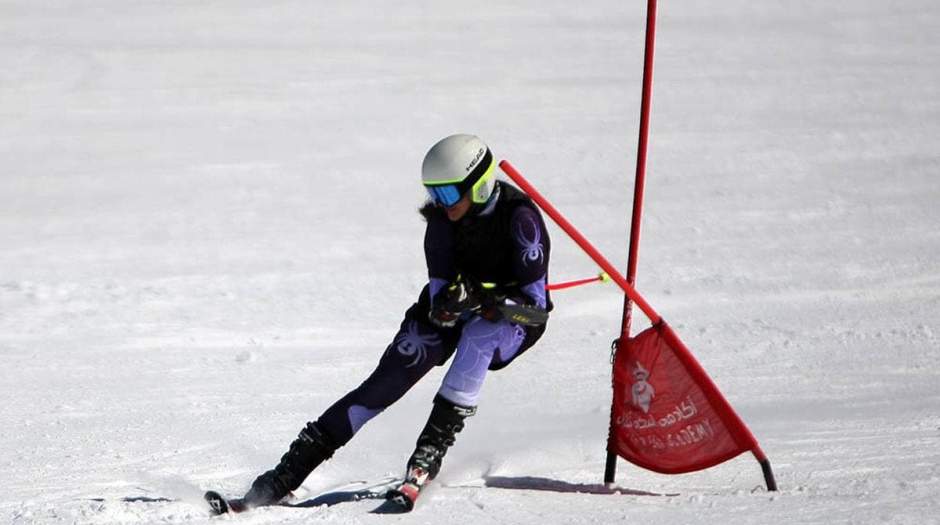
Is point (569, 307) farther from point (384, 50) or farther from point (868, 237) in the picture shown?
point (384, 50)

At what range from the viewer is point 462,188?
16.6ft

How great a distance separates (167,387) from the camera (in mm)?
7848

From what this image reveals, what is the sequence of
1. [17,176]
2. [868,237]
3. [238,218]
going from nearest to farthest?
[868,237] < [238,218] < [17,176]

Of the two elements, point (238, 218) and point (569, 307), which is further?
point (238, 218)

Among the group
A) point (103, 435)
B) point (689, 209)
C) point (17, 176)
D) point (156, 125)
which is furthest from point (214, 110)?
point (103, 435)

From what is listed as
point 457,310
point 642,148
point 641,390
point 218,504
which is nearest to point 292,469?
point 218,504

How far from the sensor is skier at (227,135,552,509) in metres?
5.07

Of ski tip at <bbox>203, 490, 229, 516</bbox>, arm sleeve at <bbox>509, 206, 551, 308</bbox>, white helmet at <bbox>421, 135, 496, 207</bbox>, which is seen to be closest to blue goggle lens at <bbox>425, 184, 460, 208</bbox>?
white helmet at <bbox>421, 135, 496, 207</bbox>

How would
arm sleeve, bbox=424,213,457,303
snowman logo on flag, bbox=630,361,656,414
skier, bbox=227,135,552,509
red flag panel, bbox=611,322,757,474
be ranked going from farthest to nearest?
snowman logo on flag, bbox=630,361,656,414 → red flag panel, bbox=611,322,757,474 → arm sleeve, bbox=424,213,457,303 → skier, bbox=227,135,552,509

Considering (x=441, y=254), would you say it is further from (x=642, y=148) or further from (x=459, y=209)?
(x=642, y=148)

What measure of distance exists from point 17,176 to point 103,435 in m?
7.99

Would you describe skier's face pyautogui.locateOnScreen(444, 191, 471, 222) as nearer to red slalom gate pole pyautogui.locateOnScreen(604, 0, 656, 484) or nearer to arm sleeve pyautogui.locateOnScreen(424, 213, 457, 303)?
arm sleeve pyautogui.locateOnScreen(424, 213, 457, 303)

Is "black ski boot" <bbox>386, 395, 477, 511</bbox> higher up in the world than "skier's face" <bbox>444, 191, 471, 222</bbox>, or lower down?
lower down

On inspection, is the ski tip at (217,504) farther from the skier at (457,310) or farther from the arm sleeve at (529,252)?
the arm sleeve at (529,252)
